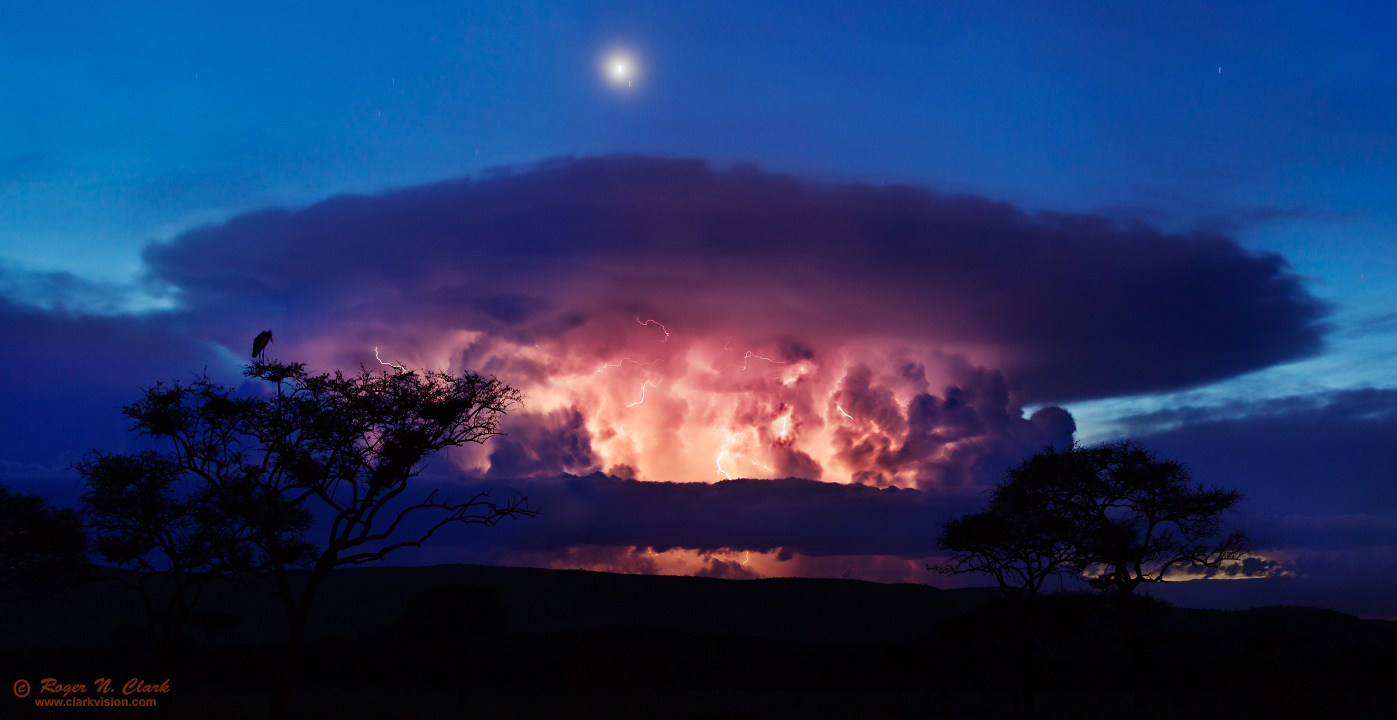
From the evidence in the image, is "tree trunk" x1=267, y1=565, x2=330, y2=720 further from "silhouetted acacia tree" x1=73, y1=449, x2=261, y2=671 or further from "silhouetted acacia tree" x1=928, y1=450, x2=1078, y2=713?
"silhouetted acacia tree" x1=928, y1=450, x2=1078, y2=713

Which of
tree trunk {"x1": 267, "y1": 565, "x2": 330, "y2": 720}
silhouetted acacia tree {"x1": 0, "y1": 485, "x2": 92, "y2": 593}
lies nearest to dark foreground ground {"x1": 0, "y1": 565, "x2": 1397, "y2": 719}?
silhouetted acacia tree {"x1": 0, "y1": 485, "x2": 92, "y2": 593}

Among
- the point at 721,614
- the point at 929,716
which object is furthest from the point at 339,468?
the point at 721,614

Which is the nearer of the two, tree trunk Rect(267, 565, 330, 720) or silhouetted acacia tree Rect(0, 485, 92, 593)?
tree trunk Rect(267, 565, 330, 720)

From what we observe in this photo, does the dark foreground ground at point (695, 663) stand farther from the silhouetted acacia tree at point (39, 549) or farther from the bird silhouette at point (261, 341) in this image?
the bird silhouette at point (261, 341)

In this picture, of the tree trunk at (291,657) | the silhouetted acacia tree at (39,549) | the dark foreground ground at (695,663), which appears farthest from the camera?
the dark foreground ground at (695,663)

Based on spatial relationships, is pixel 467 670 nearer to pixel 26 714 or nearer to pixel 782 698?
pixel 782 698

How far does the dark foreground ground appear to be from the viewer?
48.2 metres

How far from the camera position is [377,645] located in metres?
90.9

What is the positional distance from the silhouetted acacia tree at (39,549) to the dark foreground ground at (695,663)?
205cm

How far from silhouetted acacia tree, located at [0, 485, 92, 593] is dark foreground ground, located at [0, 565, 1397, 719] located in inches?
80.6

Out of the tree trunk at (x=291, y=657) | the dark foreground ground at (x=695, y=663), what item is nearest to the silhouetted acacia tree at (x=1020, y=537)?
the dark foreground ground at (x=695, y=663)

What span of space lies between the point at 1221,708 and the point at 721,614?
401 ft

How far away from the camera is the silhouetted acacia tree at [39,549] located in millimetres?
36969

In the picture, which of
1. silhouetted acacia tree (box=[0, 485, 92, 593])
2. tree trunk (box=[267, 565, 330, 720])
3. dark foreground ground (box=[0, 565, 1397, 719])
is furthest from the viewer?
dark foreground ground (box=[0, 565, 1397, 719])
